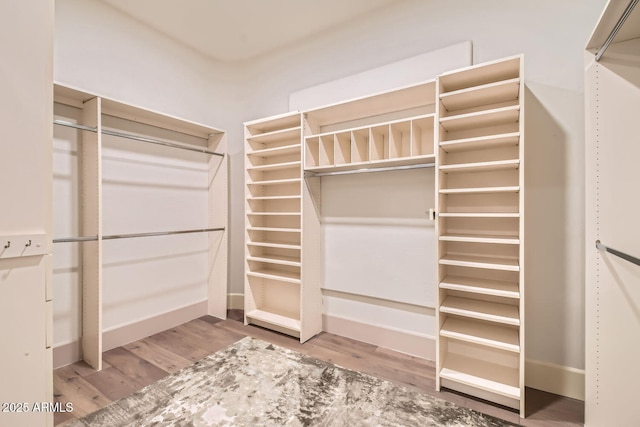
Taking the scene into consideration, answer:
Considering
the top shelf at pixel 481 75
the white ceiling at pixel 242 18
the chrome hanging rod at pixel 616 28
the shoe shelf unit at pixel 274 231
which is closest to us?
the chrome hanging rod at pixel 616 28

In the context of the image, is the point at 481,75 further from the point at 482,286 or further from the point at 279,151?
the point at 279,151

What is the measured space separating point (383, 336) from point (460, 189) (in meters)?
1.51

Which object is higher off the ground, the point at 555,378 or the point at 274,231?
the point at 274,231

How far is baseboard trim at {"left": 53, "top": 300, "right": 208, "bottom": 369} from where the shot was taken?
2.30m

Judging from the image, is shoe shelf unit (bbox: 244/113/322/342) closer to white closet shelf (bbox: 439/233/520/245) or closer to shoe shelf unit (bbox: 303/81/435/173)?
shoe shelf unit (bbox: 303/81/435/173)

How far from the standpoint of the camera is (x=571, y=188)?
6.23ft

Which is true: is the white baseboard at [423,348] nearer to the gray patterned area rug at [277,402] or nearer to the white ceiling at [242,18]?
the gray patterned area rug at [277,402]

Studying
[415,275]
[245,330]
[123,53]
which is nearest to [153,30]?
[123,53]

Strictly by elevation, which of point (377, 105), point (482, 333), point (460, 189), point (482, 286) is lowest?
point (482, 333)

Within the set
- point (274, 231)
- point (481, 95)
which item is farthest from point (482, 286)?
point (274, 231)

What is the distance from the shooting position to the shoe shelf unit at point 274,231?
288cm

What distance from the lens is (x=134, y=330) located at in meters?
2.73

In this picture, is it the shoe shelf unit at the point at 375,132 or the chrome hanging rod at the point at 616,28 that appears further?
the shoe shelf unit at the point at 375,132

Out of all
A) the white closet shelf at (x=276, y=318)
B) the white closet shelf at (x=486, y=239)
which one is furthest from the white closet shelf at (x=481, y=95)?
the white closet shelf at (x=276, y=318)
